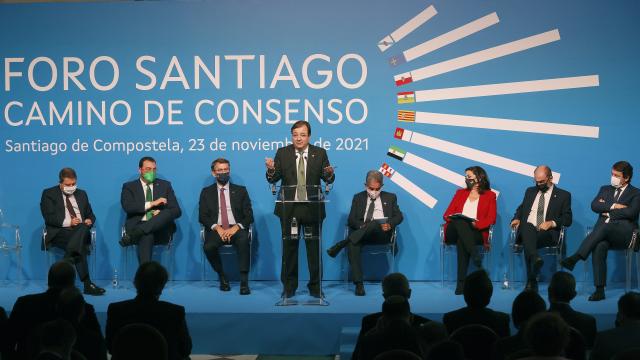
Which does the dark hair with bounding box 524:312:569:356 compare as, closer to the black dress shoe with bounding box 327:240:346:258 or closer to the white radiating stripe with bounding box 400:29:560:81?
the black dress shoe with bounding box 327:240:346:258

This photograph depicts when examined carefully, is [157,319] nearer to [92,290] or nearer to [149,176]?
[92,290]

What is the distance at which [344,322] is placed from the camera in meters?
6.04

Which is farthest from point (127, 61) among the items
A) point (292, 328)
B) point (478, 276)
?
point (478, 276)

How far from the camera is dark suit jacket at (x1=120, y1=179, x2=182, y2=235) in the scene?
24.9 ft

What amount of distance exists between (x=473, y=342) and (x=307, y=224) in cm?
315

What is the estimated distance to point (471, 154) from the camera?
805 centimetres

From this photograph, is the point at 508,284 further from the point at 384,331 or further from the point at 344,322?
the point at 384,331

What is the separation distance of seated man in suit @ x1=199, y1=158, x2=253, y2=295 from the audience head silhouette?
13.1 feet

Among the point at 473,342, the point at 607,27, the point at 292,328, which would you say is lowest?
the point at 292,328

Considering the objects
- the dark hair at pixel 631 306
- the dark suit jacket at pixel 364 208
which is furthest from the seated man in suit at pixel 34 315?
the dark suit jacket at pixel 364 208

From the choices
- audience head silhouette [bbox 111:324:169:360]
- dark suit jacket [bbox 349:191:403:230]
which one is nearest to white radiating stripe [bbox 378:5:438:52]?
dark suit jacket [bbox 349:191:403:230]

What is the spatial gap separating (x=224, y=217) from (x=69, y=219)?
1.36 metres

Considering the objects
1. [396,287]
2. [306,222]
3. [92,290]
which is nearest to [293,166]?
[306,222]

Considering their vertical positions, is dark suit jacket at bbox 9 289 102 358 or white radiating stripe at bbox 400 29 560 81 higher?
white radiating stripe at bbox 400 29 560 81
